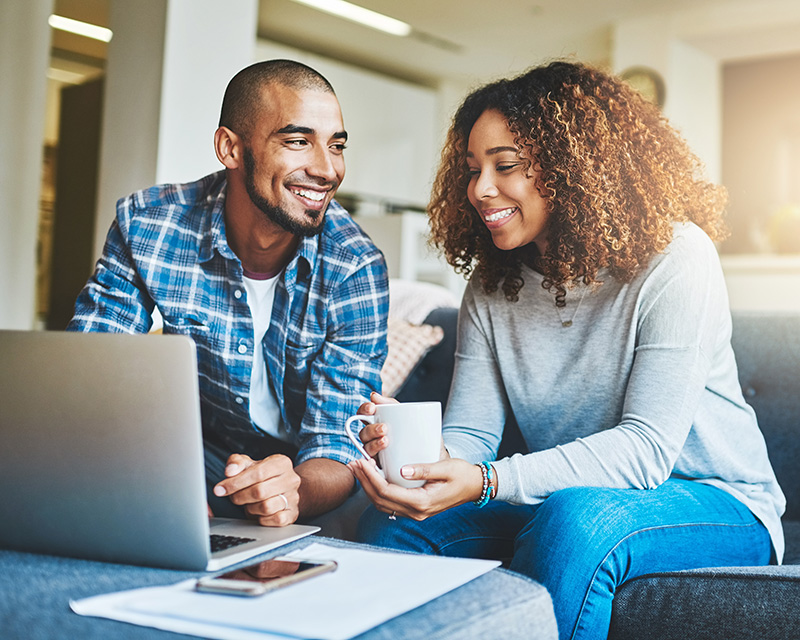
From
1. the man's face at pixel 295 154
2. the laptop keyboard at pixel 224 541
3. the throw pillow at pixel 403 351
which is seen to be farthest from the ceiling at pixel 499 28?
the laptop keyboard at pixel 224 541

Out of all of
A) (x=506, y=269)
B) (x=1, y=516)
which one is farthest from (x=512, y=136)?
(x=1, y=516)

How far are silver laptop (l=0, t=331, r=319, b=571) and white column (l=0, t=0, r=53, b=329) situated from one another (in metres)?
2.71

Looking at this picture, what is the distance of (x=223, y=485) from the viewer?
39.8 inches

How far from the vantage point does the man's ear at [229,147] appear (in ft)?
4.39

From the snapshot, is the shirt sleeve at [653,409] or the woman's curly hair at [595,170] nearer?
the shirt sleeve at [653,409]

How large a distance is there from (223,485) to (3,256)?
270 centimetres

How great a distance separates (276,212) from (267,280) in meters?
0.14

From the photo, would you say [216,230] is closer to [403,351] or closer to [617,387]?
[403,351]

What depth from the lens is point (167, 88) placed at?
2.67 metres

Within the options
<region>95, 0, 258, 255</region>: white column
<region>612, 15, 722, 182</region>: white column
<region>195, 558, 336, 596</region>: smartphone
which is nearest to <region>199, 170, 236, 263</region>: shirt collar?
<region>195, 558, 336, 596</region>: smartphone

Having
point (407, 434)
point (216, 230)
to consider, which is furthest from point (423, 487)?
point (216, 230)

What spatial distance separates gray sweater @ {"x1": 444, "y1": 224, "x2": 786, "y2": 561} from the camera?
1112 mm

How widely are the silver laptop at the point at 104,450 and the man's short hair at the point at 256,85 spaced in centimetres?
64

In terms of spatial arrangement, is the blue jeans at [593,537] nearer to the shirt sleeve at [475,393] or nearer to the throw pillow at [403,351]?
the shirt sleeve at [475,393]
